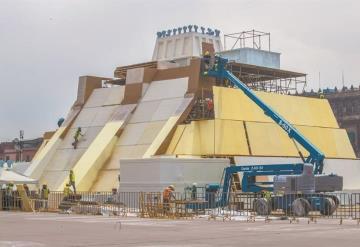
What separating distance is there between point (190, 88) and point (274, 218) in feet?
66.1

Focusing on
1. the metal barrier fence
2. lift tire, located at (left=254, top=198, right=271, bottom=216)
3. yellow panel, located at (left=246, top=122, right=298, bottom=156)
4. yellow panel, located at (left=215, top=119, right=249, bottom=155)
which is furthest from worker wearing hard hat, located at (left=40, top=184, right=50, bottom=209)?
yellow panel, located at (left=246, top=122, right=298, bottom=156)

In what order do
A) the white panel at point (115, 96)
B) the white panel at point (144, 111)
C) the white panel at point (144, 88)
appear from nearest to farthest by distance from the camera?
1. the white panel at point (144, 111)
2. the white panel at point (144, 88)
3. the white panel at point (115, 96)

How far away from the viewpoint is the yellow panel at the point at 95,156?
49344 millimetres

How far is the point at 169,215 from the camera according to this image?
33531 mm

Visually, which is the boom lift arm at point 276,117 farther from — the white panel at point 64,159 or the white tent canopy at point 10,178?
the white tent canopy at point 10,178

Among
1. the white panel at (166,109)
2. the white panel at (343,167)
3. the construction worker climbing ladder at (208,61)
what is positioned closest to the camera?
the construction worker climbing ladder at (208,61)

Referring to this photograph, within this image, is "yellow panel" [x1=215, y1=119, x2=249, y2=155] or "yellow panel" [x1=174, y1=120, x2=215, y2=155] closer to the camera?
"yellow panel" [x1=215, y1=119, x2=249, y2=155]

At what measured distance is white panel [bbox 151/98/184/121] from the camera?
163ft

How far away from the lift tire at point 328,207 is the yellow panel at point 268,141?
14.6 m

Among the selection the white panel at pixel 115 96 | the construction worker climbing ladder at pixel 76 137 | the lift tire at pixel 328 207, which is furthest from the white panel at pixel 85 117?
the lift tire at pixel 328 207

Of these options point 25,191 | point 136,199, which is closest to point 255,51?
point 136,199

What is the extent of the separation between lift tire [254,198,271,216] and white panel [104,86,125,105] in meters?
23.2

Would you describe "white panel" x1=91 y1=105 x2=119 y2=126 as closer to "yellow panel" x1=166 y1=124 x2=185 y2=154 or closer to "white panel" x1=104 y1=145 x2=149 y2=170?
"white panel" x1=104 y1=145 x2=149 y2=170

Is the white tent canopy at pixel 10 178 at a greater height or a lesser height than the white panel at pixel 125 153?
lesser
